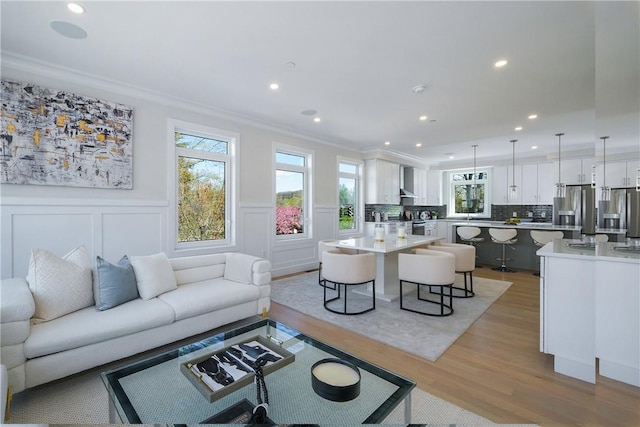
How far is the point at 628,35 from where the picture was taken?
1.50 metres

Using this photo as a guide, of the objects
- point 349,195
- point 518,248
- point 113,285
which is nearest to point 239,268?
point 113,285

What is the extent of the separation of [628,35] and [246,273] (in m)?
3.23

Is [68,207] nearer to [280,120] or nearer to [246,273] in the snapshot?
[246,273]

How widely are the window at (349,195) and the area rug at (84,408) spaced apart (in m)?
4.81

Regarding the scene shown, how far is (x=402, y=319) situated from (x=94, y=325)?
8.96ft

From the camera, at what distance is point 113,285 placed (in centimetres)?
233

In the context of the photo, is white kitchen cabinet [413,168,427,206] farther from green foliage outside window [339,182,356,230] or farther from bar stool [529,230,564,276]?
bar stool [529,230,564,276]

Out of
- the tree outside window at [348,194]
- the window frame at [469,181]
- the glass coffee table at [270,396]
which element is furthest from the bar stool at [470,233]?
the glass coffee table at [270,396]

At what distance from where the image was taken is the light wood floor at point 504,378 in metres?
1.71

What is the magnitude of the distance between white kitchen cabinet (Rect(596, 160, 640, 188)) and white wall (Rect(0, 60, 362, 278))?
13.3 ft

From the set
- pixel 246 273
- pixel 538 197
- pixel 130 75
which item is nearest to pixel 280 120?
pixel 130 75

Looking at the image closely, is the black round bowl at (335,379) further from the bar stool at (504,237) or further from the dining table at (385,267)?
the bar stool at (504,237)

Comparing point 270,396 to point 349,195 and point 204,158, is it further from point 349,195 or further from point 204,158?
point 349,195

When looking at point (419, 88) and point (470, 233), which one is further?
point (470, 233)
